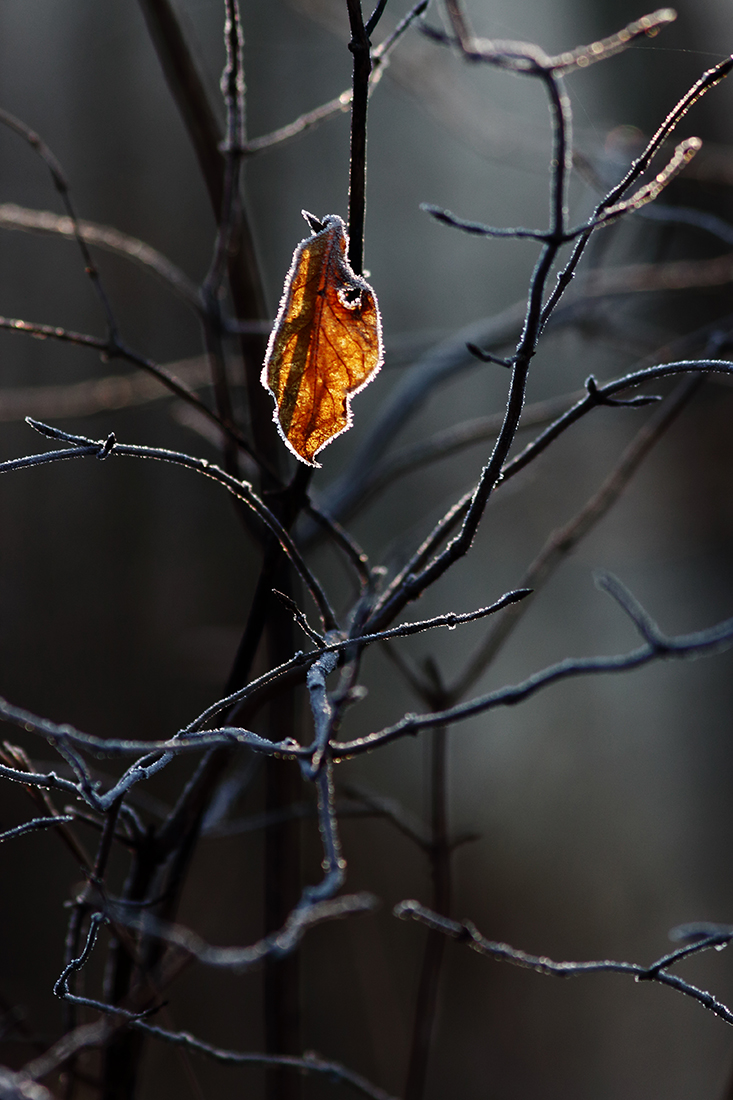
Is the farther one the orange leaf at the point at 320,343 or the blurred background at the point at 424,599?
the blurred background at the point at 424,599

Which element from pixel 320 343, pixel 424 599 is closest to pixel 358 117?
pixel 320 343

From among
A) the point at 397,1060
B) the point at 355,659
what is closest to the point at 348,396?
the point at 355,659

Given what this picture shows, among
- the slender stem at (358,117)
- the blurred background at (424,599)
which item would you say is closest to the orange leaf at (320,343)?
the slender stem at (358,117)

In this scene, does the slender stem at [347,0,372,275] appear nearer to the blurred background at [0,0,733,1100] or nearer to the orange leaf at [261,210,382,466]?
the orange leaf at [261,210,382,466]

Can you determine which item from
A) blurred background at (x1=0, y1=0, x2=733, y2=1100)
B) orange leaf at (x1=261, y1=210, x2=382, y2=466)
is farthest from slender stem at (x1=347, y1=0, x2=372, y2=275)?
blurred background at (x1=0, y1=0, x2=733, y2=1100)

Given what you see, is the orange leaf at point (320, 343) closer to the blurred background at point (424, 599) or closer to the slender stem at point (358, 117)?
the slender stem at point (358, 117)

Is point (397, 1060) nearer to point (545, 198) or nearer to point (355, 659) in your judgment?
point (355, 659)
